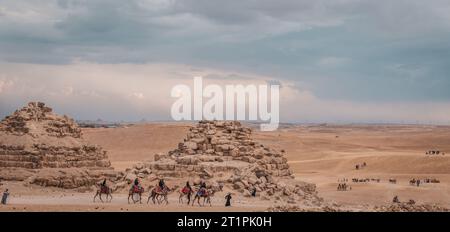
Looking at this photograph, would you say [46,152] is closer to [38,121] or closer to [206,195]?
[38,121]

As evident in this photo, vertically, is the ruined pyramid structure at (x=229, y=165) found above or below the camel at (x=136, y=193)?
above

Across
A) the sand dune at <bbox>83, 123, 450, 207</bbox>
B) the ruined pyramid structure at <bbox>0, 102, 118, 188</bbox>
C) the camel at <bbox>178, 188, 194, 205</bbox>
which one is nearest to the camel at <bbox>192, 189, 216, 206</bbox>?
the camel at <bbox>178, 188, 194, 205</bbox>

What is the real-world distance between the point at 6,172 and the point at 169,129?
57102 millimetres

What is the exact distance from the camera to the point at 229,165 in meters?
25.8

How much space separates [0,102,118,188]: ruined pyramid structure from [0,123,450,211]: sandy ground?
1.15 m

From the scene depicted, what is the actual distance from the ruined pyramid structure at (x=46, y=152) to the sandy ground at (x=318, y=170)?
1149 millimetres

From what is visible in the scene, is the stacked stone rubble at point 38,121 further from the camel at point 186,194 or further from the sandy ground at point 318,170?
the camel at point 186,194

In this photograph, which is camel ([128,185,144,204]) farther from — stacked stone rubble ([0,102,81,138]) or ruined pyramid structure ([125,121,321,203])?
stacked stone rubble ([0,102,81,138])

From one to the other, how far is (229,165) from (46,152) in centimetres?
1038

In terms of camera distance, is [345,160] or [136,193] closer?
[136,193]

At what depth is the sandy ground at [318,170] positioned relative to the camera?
72.6 feet

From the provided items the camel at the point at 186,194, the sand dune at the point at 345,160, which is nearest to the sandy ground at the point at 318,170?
the sand dune at the point at 345,160

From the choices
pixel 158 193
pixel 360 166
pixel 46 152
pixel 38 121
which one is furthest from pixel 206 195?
pixel 360 166

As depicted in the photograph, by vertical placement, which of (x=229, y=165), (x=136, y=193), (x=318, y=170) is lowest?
(x=318, y=170)
